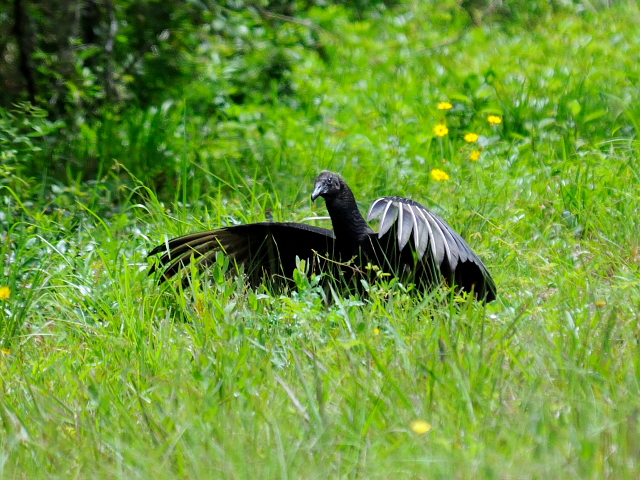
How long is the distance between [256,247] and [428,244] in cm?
91

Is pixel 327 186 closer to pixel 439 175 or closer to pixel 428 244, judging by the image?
pixel 428 244

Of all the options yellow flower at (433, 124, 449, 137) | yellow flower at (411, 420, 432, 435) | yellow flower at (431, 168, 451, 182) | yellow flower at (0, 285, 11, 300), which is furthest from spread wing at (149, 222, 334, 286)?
yellow flower at (411, 420, 432, 435)

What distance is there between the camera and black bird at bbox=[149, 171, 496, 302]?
11.2ft

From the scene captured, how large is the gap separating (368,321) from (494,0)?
22.8ft

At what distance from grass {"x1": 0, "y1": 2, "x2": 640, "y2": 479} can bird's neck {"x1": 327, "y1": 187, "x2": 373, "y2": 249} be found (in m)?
0.35

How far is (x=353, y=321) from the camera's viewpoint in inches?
121

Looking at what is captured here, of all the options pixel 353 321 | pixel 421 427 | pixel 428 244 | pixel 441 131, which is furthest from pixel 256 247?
pixel 421 427

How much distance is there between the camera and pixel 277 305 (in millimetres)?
Result: 3318

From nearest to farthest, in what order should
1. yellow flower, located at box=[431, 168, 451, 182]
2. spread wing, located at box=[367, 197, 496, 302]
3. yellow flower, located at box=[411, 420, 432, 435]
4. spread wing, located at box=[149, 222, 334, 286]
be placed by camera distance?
yellow flower, located at box=[411, 420, 432, 435], spread wing, located at box=[367, 197, 496, 302], spread wing, located at box=[149, 222, 334, 286], yellow flower, located at box=[431, 168, 451, 182]

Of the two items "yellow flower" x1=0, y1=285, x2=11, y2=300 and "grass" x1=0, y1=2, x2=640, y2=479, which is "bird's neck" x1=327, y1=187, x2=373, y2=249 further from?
"yellow flower" x1=0, y1=285, x2=11, y2=300

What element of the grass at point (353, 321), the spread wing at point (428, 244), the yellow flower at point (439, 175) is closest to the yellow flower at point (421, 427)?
the grass at point (353, 321)

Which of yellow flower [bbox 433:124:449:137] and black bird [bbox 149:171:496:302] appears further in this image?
yellow flower [bbox 433:124:449:137]

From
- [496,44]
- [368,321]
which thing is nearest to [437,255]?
[368,321]

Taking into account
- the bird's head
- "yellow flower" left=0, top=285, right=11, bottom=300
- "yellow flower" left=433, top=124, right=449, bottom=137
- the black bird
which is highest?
"yellow flower" left=433, top=124, right=449, bottom=137
